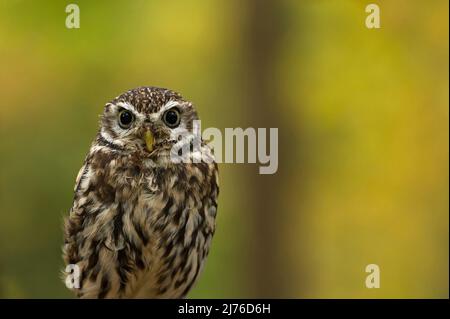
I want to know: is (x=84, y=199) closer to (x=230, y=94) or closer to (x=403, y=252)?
(x=230, y=94)

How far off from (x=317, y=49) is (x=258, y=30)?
1320mm

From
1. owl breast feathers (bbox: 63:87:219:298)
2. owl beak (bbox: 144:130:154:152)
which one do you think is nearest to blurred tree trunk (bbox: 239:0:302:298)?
owl breast feathers (bbox: 63:87:219:298)

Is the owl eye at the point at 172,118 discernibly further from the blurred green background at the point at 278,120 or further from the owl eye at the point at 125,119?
the blurred green background at the point at 278,120

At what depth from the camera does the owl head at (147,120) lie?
3650 millimetres

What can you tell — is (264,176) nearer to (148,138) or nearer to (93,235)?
(93,235)

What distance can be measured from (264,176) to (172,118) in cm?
372

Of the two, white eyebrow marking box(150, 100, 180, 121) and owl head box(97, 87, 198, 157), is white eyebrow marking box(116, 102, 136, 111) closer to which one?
owl head box(97, 87, 198, 157)

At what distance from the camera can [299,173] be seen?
813 cm

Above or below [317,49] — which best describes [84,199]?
below

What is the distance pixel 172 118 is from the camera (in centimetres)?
372

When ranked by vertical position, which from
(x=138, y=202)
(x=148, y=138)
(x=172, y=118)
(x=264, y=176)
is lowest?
(x=138, y=202)

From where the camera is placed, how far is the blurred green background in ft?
23.5

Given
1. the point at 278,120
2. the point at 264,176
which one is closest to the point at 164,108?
the point at 264,176

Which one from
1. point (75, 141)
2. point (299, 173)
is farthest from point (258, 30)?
point (75, 141)
